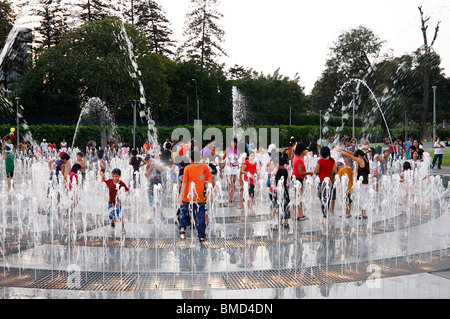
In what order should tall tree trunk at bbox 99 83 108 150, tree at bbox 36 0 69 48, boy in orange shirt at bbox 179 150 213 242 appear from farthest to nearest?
tree at bbox 36 0 69 48 → tall tree trunk at bbox 99 83 108 150 → boy in orange shirt at bbox 179 150 213 242

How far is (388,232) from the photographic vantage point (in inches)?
325

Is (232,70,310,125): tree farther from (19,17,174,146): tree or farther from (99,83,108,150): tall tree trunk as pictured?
(99,83,108,150): tall tree trunk

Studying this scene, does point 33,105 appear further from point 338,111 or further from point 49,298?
point 338,111

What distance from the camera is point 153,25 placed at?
2302 inches

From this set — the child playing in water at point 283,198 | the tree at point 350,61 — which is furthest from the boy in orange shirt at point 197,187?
the tree at point 350,61

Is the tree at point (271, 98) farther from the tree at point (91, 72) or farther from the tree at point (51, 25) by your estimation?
the tree at point (51, 25)

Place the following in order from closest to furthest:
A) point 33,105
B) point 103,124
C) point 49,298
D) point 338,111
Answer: point 49,298
point 103,124
point 33,105
point 338,111

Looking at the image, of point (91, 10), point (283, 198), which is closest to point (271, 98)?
point (91, 10)

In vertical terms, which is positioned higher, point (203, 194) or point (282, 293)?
point (203, 194)

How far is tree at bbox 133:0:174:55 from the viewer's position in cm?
5694

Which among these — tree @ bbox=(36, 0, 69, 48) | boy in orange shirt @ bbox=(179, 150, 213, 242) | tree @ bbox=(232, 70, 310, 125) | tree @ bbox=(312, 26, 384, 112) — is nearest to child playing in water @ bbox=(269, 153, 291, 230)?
boy in orange shirt @ bbox=(179, 150, 213, 242)

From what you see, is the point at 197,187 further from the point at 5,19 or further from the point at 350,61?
the point at 350,61
